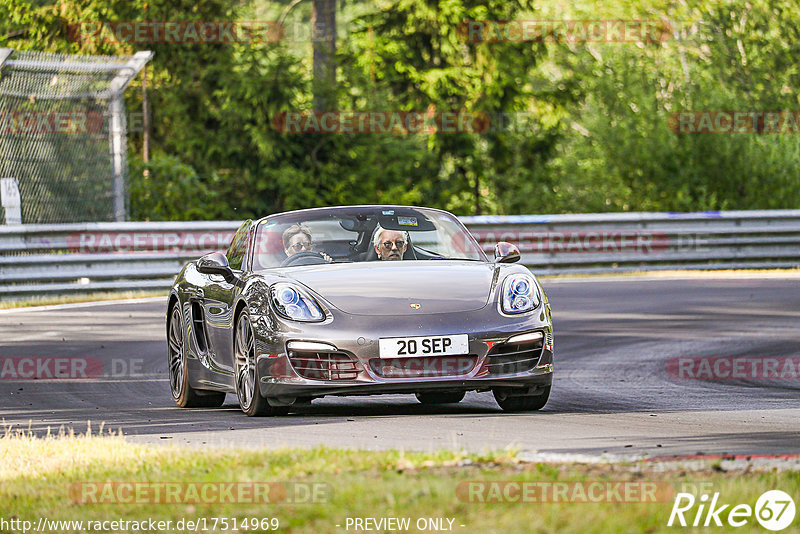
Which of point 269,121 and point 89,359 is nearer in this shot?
point 89,359

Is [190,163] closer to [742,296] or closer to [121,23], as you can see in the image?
[121,23]

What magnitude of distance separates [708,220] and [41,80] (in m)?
10.3

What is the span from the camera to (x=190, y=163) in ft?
104

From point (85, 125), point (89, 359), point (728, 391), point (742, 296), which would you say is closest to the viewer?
point (728, 391)

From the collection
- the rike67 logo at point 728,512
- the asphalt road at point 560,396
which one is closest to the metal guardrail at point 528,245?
the asphalt road at point 560,396

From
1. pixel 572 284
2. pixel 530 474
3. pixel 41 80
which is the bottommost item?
pixel 572 284

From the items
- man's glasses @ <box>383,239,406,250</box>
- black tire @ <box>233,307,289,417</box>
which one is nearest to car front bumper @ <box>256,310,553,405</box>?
black tire @ <box>233,307,289,417</box>

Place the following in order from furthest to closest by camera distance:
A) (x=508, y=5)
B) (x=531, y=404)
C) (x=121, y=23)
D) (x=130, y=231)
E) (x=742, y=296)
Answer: (x=508, y=5) < (x=121, y=23) < (x=130, y=231) < (x=742, y=296) < (x=531, y=404)

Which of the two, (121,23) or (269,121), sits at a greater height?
(121,23)

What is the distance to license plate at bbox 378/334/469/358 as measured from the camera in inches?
340

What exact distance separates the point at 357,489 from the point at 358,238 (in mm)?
4538

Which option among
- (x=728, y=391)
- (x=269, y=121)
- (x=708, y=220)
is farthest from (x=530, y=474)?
(x=269, y=121)

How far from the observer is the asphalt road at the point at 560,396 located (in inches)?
304

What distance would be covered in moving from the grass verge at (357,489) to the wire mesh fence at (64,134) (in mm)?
14166
